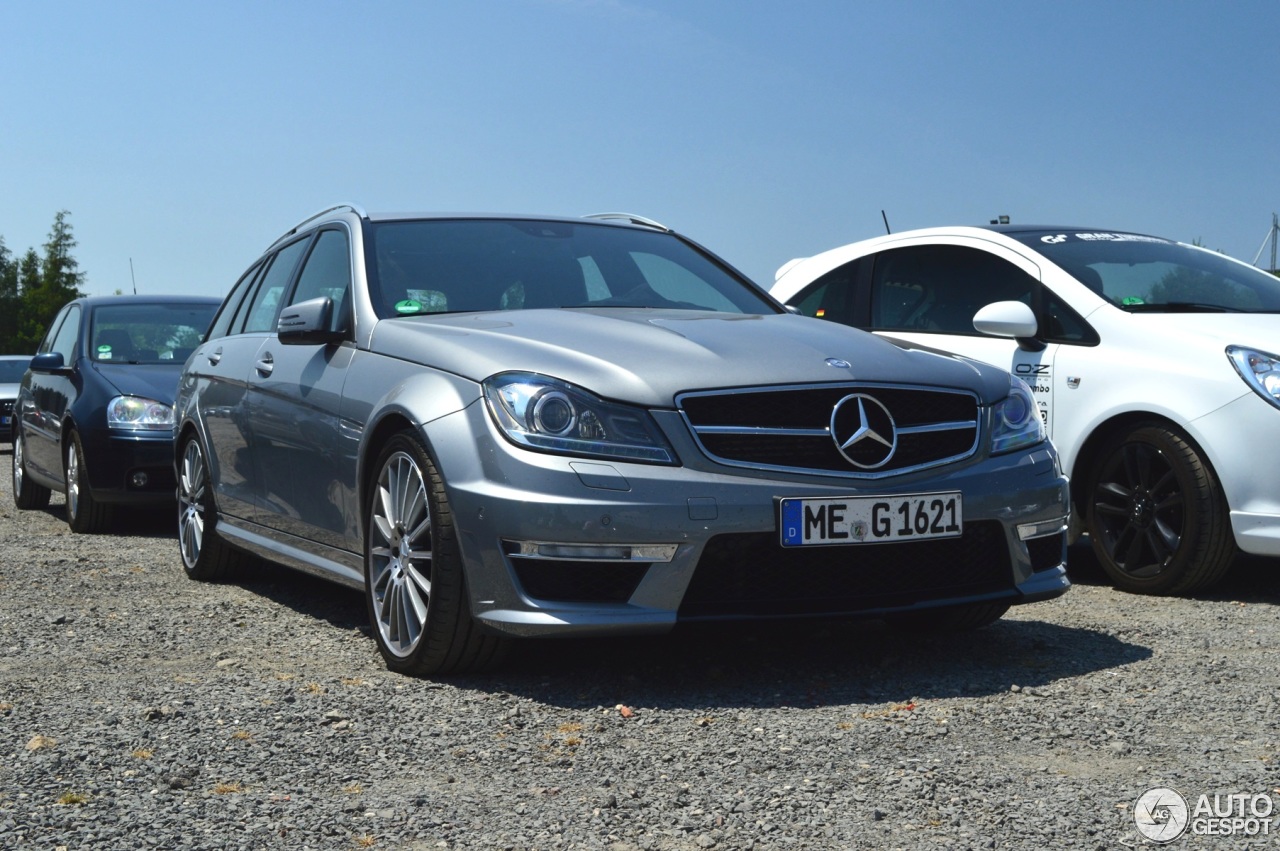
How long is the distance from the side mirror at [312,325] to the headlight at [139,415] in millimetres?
4284

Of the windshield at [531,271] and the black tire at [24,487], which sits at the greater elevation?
the windshield at [531,271]

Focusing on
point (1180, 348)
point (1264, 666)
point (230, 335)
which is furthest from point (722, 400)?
point (230, 335)

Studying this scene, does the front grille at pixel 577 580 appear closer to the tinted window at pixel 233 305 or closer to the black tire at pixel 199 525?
the black tire at pixel 199 525

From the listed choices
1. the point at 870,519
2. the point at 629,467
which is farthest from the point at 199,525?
the point at 870,519

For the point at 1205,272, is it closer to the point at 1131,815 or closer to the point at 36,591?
the point at 1131,815

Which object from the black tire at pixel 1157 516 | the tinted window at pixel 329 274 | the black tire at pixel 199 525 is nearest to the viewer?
the tinted window at pixel 329 274

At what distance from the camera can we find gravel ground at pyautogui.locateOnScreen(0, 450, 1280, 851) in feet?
10.6

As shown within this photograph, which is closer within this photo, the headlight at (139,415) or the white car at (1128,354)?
the white car at (1128,354)

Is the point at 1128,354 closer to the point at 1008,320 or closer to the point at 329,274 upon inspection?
the point at 1008,320

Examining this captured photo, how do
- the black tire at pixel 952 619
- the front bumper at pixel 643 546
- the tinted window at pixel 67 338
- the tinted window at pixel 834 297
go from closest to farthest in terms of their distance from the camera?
1. the front bumper at pixel 643 546
2. the black tire at pixel 952 619
3. the tinted window at pixel 834 297
4. the tinted window at pixel 67 338

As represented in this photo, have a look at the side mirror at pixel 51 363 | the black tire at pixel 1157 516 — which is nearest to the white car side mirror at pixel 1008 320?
the black tire at pixel 1157 516

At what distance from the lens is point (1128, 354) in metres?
6.61

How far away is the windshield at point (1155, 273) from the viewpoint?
23.1ft

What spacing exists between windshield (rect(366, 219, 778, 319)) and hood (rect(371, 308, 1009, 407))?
0.24 metres
